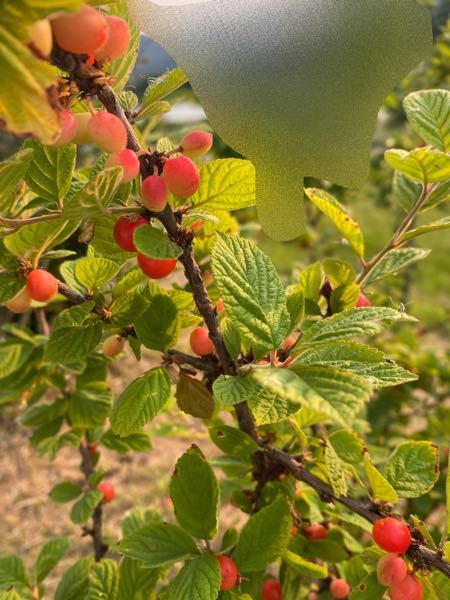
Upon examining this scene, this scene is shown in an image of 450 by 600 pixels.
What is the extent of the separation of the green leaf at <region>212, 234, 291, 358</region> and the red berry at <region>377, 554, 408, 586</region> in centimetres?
29

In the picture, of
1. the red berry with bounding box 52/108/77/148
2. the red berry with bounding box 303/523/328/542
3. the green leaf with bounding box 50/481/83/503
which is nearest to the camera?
the red berry with bounding box 52/108/77/148

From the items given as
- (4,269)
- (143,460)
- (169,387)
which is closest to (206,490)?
(169,387)

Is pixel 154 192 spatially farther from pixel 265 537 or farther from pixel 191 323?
pixel 265 537

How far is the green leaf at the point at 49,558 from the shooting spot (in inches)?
40.1

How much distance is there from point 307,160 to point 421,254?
1.33 feet

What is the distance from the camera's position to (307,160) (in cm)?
54

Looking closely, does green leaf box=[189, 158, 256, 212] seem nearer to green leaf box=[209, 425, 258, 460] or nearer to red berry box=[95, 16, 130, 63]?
red berry box=[95, 16, 130, 63]

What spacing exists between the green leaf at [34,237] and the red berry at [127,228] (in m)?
0.06

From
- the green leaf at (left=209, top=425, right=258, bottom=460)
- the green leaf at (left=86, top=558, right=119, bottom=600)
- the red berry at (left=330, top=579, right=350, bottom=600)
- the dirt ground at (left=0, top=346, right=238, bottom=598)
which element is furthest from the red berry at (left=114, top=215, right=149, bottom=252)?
the dirt ground at (left=0, top=346, right=238, bottom=598)

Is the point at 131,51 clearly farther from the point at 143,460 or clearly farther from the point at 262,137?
the point at 143,460

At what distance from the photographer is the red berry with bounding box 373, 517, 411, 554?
647 millimetres

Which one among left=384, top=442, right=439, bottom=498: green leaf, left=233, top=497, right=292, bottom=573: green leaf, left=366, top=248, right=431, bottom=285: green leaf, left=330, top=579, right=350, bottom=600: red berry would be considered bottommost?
left=330, top=579, right=350, bottom=600: red berry

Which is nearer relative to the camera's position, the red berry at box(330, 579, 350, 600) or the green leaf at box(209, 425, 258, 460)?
the green leaf at box(209, 425, 258, 460)

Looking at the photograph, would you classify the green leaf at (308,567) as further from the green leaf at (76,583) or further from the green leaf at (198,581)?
the green leaf at (76,583)
